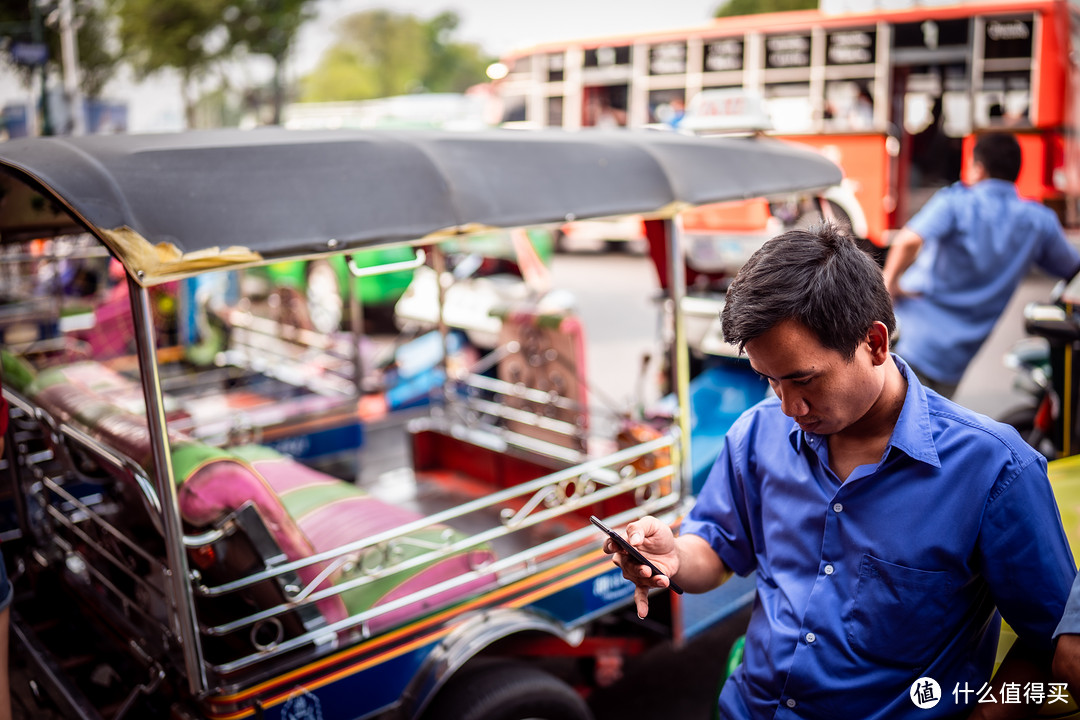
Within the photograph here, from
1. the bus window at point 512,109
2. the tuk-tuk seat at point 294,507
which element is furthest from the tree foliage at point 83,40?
the tuk-tuk seat at point 294,507

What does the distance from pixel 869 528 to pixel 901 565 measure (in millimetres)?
78

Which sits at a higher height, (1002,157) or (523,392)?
(1002,157)

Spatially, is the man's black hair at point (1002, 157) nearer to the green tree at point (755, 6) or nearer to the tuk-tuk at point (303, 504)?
the tuk-tuk at point (303, 504)

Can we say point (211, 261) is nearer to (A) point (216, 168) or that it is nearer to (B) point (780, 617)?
(A) point (216, 168)

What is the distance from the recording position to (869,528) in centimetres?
157

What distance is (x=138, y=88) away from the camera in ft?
74.4

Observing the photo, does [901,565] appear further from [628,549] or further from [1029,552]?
[628,549]

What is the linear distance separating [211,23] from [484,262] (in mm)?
18311

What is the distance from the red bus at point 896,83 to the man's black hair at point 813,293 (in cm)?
1056

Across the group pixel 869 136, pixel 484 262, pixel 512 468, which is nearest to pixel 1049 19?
pixel 869 136

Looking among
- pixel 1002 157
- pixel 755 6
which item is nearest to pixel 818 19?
pixel 1002 157

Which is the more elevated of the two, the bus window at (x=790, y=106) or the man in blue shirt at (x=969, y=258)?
the bus window at (x=790, y=106)

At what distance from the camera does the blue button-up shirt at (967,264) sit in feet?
13.8

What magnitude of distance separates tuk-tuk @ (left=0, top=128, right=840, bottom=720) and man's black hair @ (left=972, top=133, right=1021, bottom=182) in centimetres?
85
